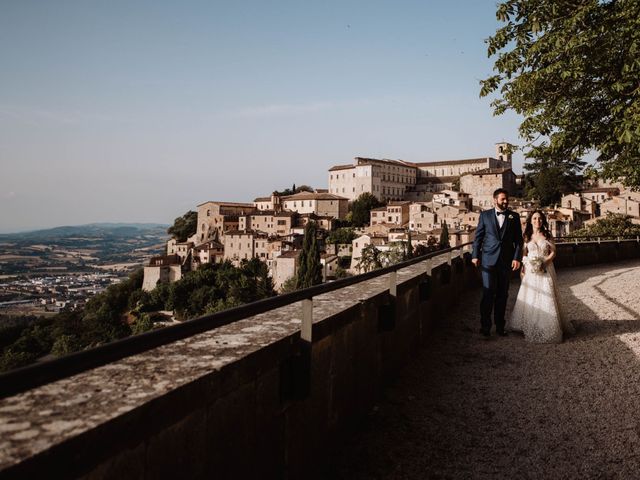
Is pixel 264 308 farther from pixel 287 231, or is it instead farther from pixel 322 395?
pixel 287 231

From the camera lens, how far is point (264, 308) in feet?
7.68

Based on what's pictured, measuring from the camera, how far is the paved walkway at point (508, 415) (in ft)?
11.3

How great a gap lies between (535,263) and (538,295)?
53cm

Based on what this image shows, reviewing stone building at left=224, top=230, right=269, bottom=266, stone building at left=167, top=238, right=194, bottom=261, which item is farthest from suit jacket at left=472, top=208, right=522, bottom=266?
stone building at left=167, top=238, right=194, bottom=261

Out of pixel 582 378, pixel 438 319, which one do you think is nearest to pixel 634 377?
pixel 582 378

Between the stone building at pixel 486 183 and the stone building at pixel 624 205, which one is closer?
the stone building at pixel 624 205

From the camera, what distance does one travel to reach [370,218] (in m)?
97.2

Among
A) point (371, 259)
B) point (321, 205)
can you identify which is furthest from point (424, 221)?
point (371, 259)

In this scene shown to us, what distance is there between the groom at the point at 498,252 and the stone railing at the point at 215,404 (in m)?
3.03

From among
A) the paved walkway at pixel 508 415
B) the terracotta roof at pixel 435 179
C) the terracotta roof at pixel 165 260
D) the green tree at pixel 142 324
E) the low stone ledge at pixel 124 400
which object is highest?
the terracotta roof at pixel 435 179

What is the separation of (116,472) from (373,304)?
3.39 meters

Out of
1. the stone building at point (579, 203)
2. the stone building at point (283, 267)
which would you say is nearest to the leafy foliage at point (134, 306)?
the stone building at point (283, 267)

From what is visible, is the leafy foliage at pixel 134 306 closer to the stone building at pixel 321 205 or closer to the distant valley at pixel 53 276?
the distant valley at pixel 53 276

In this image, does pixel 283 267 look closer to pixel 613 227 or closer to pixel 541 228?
pixel 613 227
